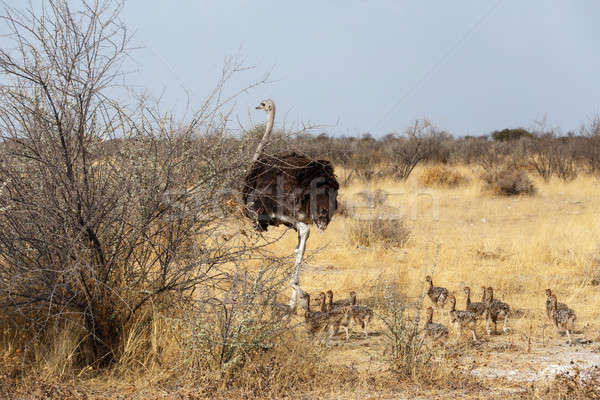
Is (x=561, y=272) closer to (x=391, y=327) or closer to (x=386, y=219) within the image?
(x=386, y=219)

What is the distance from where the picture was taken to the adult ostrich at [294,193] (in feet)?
22.5

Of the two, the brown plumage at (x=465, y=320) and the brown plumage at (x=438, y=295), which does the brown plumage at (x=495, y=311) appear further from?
the brown plumage at (x=438, y=295)

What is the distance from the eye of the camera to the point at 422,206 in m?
15.9

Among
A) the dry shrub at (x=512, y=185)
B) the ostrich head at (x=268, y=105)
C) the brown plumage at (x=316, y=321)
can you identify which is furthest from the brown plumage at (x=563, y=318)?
the dry shrub at (x=512, y=185)

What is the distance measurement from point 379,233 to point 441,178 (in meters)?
9.05

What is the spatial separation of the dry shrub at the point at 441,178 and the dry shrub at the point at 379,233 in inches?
319

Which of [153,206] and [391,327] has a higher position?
[153,206]

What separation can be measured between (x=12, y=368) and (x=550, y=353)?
4.26 m

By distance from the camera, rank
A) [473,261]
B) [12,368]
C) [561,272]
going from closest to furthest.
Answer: [12,368]
[561,272]
[473,261]

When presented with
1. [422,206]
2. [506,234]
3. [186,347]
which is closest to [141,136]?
[186,347]

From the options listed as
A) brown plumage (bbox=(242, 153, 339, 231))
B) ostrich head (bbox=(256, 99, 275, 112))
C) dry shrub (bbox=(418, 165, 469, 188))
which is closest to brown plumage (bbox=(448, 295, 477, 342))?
brown plumage (bbox=(242, 153, 339, 231))

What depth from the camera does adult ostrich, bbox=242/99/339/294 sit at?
6.84m

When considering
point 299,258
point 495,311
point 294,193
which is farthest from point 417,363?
point 294,193

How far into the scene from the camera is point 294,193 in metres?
6.83
